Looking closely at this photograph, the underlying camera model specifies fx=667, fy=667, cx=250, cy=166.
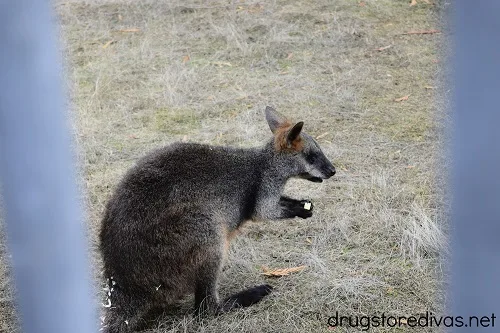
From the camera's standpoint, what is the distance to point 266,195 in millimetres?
3715

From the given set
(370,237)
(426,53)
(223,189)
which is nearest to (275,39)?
(426,53)

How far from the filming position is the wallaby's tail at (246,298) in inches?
140

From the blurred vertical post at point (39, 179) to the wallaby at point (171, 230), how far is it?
1.95m

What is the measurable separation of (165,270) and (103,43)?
4.66m

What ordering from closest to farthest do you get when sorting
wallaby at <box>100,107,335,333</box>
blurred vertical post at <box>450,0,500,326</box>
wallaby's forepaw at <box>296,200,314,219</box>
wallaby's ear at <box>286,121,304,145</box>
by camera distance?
blurred vertical post at <box>450,0,500,326</box>
wallaby at <box>100,107,335,333</box>
wallaby's ear at <box>286,121,304,145</box>
wallaby's forepaw at <box>296,200,314,219</box>

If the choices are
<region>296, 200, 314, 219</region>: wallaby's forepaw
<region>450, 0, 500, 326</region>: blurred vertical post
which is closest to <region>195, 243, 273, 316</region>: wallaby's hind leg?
<region>296, 200, 314, 219</region>: wallaby's forepaw

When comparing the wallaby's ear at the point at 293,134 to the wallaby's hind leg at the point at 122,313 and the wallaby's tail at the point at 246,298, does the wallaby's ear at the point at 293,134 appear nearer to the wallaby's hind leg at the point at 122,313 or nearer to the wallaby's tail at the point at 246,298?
the wallaby's tail at the point at 246,298

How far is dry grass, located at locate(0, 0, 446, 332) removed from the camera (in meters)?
3.72

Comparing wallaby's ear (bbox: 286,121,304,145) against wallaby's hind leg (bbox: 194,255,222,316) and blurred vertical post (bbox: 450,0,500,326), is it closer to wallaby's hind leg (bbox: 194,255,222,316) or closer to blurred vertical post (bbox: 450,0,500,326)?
wallaby's hind leg (bbox: 194,255,222,316)

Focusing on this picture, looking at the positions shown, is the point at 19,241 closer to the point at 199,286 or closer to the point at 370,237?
the point at 199,286

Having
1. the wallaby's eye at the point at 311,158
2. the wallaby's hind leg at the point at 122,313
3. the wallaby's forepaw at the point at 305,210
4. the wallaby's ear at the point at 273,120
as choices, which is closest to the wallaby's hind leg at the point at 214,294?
the wallaby's hind leg at the point at 122,313

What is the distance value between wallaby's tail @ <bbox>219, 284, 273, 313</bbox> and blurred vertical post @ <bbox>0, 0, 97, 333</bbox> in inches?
92.7

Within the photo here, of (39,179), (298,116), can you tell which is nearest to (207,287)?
(39,179)

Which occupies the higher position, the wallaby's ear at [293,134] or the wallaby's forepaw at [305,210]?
the wallaby's ear at [293,134]
